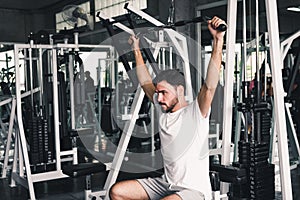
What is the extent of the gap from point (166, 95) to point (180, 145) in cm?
24

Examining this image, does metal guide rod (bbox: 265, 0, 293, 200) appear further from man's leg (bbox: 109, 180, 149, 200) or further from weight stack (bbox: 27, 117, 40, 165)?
weight stack (bbox: 27, 117, 40, 165)

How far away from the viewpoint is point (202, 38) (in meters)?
6.60

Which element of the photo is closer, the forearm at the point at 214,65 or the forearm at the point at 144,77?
the forearm at the point at 214,65

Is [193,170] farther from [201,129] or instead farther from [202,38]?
[202,38]

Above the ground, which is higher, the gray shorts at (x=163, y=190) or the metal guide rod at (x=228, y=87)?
the metal guide rod at (x=228, y=87)

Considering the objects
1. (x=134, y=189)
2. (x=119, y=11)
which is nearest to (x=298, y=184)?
(x=134, y=189)

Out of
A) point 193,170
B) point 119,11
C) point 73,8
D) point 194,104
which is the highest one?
point 119,11

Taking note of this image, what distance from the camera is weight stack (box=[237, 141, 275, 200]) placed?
1960 millimetres

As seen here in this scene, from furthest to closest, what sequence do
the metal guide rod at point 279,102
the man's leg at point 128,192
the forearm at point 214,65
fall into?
the man's leg at point 128,192 < the metal guide rod at point 279,102 < the forearm at point 214,65

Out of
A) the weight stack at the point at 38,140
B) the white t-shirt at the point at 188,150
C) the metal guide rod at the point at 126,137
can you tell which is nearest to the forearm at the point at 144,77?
the white t-shirt at the point at 188,150

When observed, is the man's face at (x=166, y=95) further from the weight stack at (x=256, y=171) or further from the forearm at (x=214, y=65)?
the weight stack at (x=256, y=171)

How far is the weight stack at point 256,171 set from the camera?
1.96 metres

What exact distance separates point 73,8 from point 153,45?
1188mm

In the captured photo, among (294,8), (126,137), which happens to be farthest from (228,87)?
(294,8)
